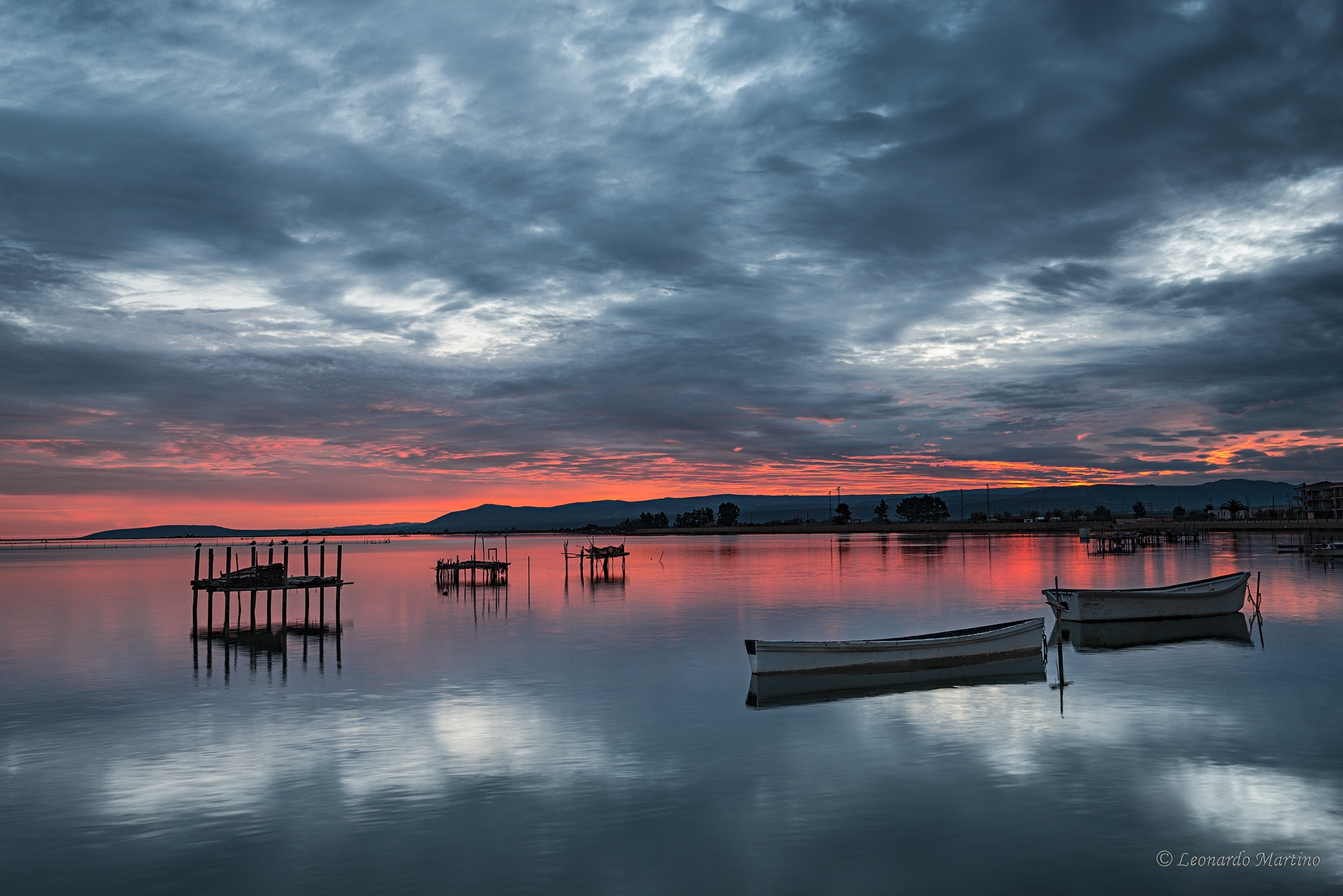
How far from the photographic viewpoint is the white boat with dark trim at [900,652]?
28.7 m

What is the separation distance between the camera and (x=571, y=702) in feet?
91.9

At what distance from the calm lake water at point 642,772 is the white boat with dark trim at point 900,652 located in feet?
5.31

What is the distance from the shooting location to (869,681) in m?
29.3

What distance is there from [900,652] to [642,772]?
1348cm

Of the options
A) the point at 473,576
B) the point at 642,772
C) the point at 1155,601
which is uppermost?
the point at 1155,601

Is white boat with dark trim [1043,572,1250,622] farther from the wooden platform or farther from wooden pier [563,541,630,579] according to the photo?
wooden pier [563,541,630,579]

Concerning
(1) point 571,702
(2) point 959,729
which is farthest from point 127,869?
(2) point 959,729

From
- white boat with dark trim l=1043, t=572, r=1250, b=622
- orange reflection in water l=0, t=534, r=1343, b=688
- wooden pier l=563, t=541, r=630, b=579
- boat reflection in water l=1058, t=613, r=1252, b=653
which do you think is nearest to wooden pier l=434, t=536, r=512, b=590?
orange reflection in water l=0, t=534, r=1343, b=688

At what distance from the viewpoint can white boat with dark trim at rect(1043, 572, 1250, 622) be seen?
4453cm

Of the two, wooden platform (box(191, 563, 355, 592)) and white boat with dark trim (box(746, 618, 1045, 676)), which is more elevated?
wooden platform (box(191, 563, 355, 592))

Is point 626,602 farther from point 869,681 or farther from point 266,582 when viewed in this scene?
point 869,681

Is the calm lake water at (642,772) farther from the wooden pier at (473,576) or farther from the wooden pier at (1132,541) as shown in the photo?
the wooden pier at (1132,541)

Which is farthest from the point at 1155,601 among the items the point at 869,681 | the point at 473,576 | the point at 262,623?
the point at 473,576

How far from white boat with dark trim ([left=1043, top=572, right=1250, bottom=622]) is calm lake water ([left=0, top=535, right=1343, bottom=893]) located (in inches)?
139
